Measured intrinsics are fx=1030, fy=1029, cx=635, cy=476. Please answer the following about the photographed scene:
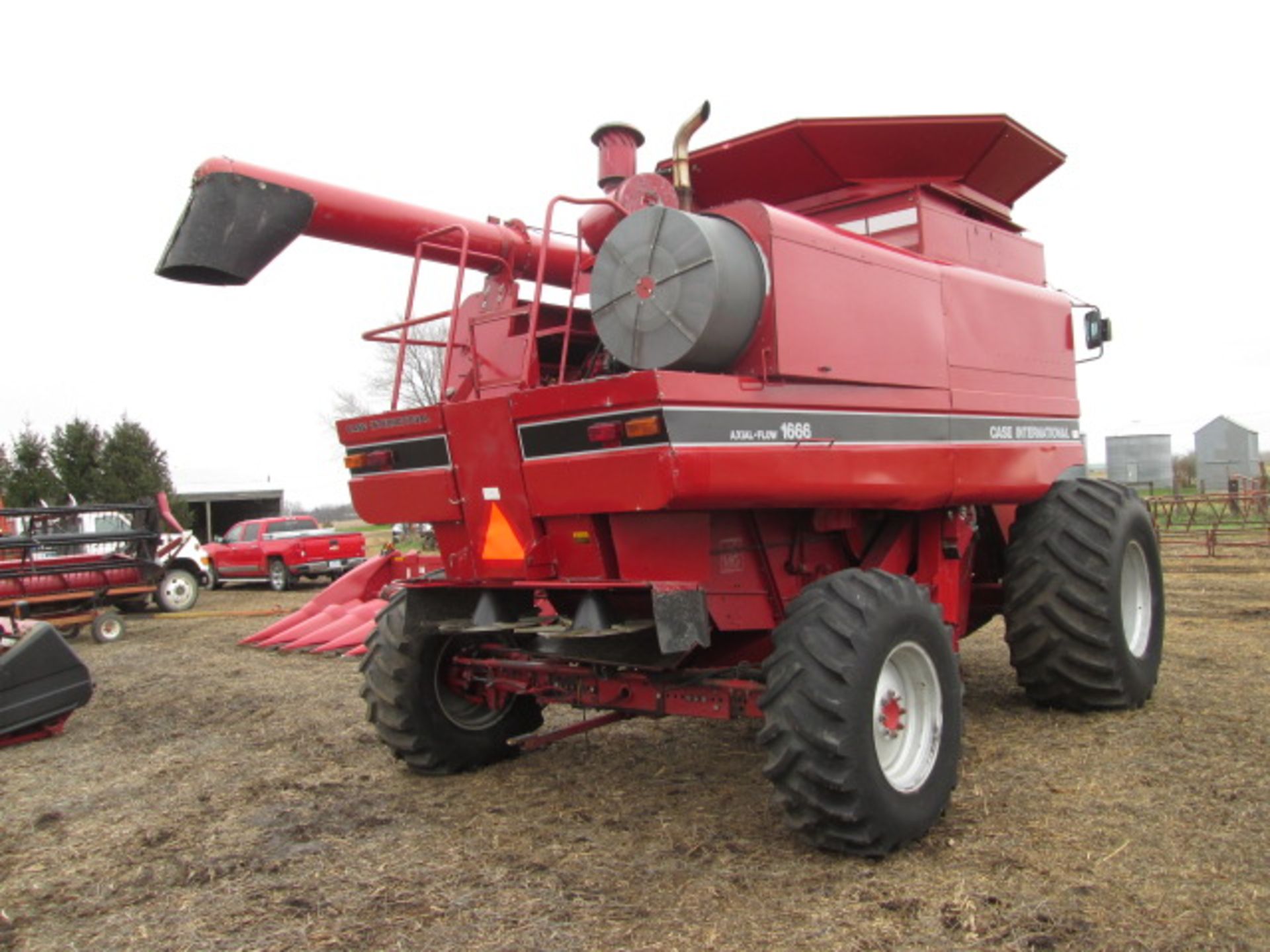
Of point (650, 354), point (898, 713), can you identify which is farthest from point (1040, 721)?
point (650, 354)

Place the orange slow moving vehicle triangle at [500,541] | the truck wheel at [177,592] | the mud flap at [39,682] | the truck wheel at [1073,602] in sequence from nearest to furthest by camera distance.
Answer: the orange slow moving vehicle triangle at [500,541], the truck wheel at [1073,602], the mud flap at [39,682], the truck wheel at [177,592]

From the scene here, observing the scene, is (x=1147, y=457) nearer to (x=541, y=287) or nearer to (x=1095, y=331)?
(x=1095, y=331)

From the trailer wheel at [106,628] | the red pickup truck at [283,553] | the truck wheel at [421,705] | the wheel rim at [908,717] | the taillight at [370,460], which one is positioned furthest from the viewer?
the red pickup truck at [283,553]

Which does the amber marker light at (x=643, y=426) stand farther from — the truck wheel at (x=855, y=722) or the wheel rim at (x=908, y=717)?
the wheel rim at (x=908, y=717)

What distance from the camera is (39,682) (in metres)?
7.12

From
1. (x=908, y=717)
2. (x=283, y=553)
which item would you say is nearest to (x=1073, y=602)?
(x=908, y=717)

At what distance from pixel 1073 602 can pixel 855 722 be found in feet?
8.69

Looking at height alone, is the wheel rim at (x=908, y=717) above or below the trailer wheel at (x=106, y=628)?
above

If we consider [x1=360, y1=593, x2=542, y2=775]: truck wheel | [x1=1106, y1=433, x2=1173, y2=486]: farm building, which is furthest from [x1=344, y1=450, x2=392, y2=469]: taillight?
[x1=1106, y1=433, x2=1173, y2=486]: farm building

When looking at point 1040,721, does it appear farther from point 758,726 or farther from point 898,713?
point 898,713

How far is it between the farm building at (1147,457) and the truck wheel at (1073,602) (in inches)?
1393

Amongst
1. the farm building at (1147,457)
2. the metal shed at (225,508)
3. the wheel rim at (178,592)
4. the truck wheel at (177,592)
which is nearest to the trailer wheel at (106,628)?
the truck wheel at (177,592)

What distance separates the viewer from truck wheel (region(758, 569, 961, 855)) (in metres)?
4.02

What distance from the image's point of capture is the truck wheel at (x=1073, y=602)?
6.06 m
